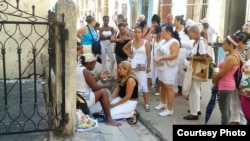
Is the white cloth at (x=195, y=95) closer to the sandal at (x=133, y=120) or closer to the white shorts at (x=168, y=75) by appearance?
the white shorts at (x=168, y=75)

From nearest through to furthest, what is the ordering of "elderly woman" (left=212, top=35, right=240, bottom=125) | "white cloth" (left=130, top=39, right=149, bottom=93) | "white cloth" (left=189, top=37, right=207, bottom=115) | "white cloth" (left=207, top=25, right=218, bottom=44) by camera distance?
"elderly woman" (left=212, top=35, right=240, bottom=125) → "white cloth" (left=189, top=37, right=207, bottom=115) → "white cloth" (left=130, top=39, right=149, bottom=93) → "white cloth" (left=207, top=25, right=218, bottom=44)

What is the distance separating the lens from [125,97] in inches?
232

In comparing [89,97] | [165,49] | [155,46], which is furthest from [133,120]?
[155,46]

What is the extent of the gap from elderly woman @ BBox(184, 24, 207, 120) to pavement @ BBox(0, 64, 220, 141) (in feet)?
0.57

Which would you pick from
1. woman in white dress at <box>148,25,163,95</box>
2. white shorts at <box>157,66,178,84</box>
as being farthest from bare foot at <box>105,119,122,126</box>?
woman in white dress at <box>148,25,163,95</box>

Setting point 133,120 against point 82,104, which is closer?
point 82,104

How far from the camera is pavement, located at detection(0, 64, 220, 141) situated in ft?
14.2

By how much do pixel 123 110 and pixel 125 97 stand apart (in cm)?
23

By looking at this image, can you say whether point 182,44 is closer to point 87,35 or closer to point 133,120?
point 133,120

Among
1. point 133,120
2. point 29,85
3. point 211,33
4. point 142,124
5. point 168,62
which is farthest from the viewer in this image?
point 211,33

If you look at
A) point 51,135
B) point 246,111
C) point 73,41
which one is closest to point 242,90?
point 246,111

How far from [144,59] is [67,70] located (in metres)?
2.60

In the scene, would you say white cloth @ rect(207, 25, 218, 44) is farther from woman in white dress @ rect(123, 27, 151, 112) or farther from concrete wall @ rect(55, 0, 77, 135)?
concrete wall @ rect(55, 0, 77, 135)

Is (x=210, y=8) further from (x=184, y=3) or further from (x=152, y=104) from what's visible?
(x=152, y=104)
